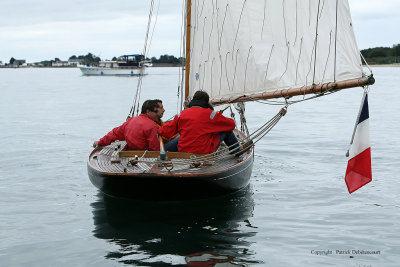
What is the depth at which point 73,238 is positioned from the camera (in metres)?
7.94

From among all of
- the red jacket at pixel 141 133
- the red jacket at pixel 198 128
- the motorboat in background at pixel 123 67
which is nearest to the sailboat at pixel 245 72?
the red jacket at pixel 198 128

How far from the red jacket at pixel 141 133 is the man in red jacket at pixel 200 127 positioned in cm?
30

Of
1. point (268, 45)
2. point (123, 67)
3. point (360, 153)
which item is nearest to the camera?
point (360, 153)

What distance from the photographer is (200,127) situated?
354 inches

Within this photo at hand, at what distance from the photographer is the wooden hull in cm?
802

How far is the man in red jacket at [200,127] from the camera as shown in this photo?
896 centimetres

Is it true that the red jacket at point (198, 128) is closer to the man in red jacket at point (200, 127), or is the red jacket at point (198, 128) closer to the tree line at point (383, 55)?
the man in red jacket at point (200, 127)

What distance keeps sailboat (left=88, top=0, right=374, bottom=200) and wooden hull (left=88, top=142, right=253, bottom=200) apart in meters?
0.01

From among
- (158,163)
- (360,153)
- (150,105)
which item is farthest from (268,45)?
(360,153)

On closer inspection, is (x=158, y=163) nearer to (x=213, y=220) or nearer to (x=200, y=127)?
(x=200, y=127)

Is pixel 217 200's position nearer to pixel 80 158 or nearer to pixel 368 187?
pixel 368 187

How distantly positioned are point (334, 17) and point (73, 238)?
15.5 feet

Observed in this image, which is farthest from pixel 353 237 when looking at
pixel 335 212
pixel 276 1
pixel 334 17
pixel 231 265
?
pixel 276 1

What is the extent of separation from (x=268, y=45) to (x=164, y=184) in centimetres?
292
